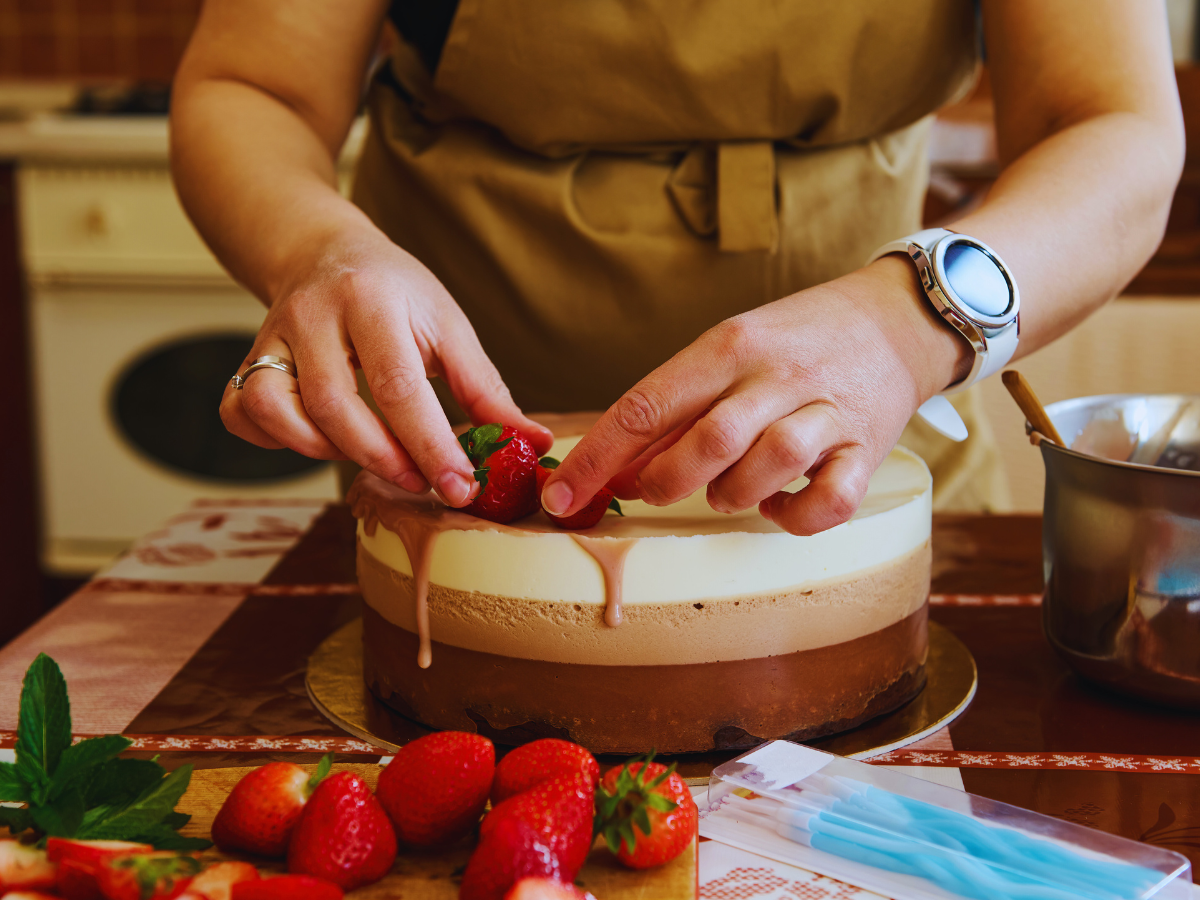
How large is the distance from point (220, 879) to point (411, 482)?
0.30 meters

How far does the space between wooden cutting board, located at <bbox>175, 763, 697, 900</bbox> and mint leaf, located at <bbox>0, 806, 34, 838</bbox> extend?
78mm

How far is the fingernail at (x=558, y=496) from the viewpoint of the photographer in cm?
70

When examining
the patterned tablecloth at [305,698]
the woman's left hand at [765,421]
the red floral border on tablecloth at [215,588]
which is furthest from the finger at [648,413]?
the red floral border on tablecloth at [215,588]

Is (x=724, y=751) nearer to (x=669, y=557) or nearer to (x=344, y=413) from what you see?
(x=669, y=557)

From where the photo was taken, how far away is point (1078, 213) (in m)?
0.85

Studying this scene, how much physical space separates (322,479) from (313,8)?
1825mm

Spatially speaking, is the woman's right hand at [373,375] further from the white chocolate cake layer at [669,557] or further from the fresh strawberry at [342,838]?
the fresh strawberry at [342,838]

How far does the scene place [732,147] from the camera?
3.48 feet

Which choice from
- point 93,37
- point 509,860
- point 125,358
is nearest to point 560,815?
point 509,860

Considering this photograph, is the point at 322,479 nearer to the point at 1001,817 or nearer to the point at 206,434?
the point at 206,434

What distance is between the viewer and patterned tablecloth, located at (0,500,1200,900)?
0.68m

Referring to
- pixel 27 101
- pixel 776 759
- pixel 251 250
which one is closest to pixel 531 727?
pixel 776 759

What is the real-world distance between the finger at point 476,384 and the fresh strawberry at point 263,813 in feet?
0.95

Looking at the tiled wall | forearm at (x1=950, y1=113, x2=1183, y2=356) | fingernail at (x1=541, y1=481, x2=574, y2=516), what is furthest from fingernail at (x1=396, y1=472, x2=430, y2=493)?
the tiled wall
